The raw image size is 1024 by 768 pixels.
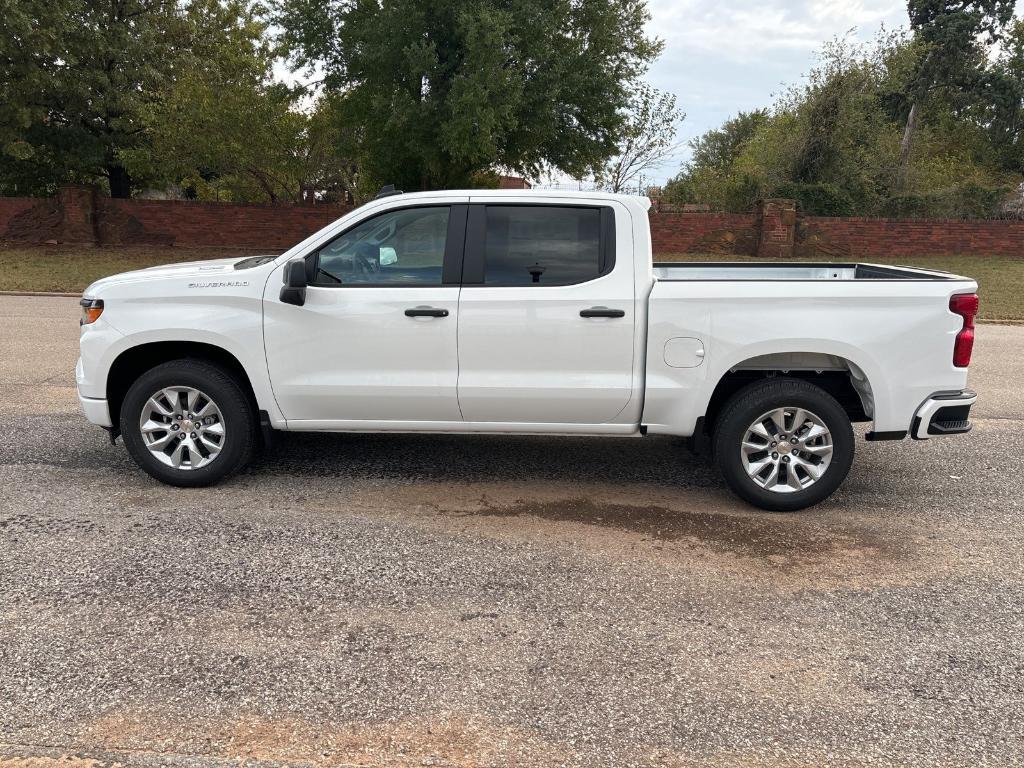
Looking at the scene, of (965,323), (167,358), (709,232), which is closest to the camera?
(965,323)

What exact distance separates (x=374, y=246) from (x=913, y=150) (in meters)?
42.5

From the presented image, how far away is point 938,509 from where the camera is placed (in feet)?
17.2

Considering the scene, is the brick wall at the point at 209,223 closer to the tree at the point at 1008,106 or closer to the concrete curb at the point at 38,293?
the concrete curb at the point at 38,293

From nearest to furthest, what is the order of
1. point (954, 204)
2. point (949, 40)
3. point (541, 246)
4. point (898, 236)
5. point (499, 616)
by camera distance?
point (499, 616) → point (541, 246) → point (898, 236) → point (954, 204) → point (949, 40)

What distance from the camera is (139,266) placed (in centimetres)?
2195

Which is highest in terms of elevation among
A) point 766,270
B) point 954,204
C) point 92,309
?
point 954,204

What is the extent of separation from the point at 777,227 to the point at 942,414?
2018 cm

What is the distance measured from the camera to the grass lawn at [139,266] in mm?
18047

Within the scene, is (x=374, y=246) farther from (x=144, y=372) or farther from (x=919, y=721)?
(x=919, y=721)

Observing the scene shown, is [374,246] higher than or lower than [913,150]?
lower

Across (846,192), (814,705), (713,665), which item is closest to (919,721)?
(814,705)

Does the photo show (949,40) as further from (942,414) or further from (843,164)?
(942,414)

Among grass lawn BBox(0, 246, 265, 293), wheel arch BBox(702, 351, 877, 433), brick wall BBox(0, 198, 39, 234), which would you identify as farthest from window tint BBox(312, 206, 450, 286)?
brick wall BBox(0, 198, 39, 234)

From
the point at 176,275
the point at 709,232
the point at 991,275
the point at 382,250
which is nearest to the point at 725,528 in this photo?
the point at 382,250
